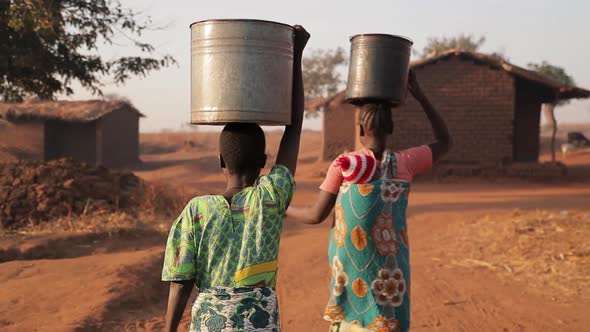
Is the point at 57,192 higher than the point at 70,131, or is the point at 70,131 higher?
the point at 70,131

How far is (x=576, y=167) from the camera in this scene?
677 inches

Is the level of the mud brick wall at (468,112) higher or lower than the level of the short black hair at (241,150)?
higher

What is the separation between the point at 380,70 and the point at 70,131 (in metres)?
21.3

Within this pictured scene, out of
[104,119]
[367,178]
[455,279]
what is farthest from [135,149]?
[367,178]

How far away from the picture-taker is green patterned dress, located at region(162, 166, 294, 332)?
1.77m

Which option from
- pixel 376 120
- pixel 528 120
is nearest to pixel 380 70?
pixel 376 120

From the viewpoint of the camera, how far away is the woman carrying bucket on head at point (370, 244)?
2.42 metres

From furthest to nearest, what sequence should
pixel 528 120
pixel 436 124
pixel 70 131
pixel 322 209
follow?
pixel 70 131
pixel 528 120
pixel 436 124
pixel 322 209

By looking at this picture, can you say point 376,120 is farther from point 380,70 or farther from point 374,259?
point 374,259

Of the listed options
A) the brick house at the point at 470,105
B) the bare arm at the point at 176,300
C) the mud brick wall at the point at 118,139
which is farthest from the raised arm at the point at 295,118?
the mud brick wall at the point at 118,139

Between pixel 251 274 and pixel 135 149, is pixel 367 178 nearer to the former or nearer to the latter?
pixel 251 274

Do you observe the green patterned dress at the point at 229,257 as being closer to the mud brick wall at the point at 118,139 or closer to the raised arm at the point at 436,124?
the raised arm at the point at 436,124

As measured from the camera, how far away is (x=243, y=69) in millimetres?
2053

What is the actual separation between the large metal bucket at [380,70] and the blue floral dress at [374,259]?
0.35m
